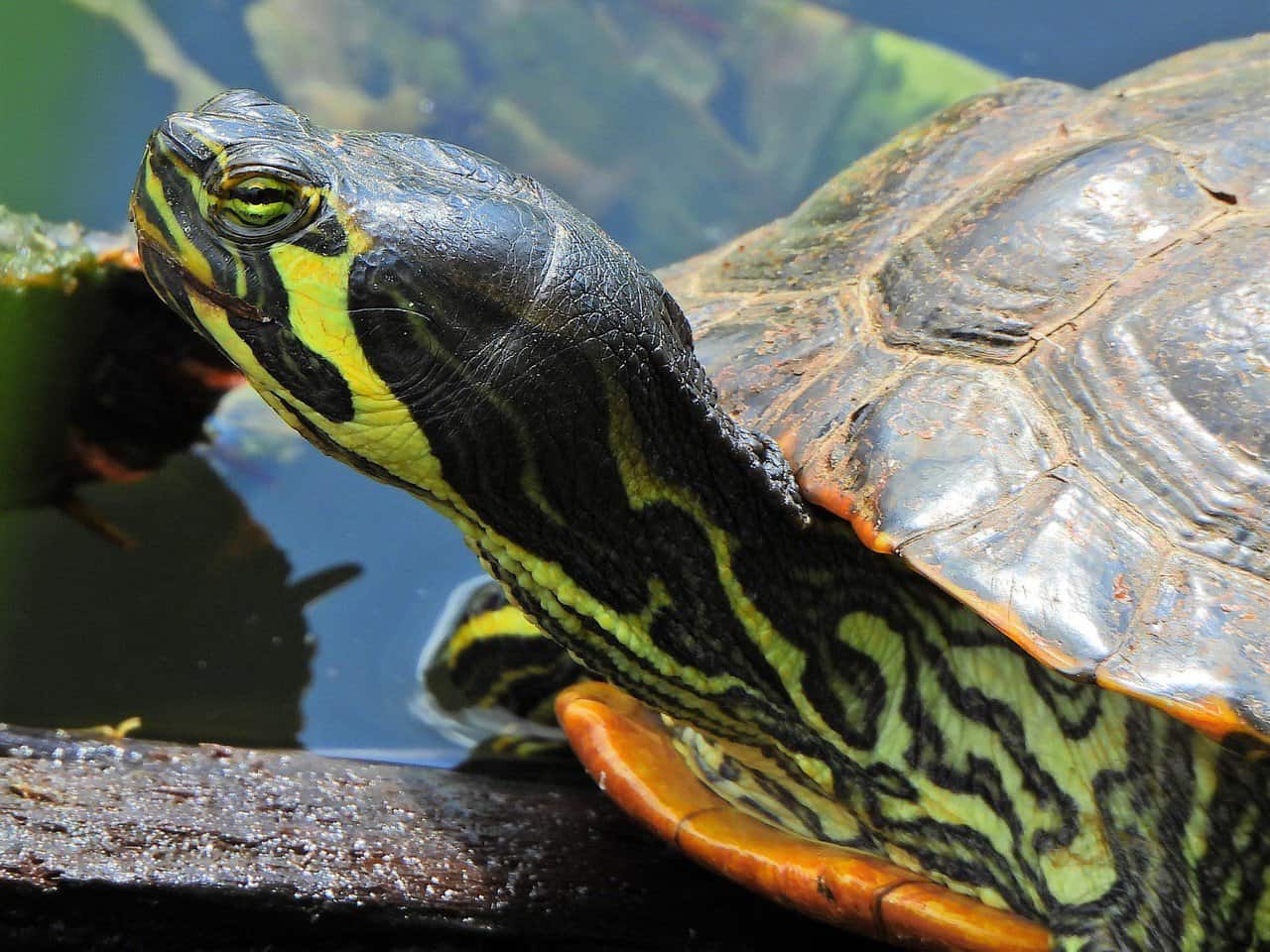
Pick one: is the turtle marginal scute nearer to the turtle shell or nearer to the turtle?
the turtle

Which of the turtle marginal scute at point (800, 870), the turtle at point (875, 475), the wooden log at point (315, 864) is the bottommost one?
the wooden log at point (315, 864)

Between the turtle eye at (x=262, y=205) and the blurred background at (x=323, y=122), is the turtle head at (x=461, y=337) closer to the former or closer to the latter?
the turtle eye at (x=262, y=205)

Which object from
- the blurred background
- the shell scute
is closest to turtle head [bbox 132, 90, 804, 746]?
the shell scute

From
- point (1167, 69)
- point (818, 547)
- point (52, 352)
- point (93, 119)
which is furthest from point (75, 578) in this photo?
point (1167, 69)

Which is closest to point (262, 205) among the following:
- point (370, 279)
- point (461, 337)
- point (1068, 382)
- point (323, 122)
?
point (370, 279)

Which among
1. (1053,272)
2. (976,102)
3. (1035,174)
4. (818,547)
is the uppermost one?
(976,102)

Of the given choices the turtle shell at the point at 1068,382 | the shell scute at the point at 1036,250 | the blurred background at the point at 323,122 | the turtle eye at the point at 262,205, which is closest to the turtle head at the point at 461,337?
the turtle eye at the point at 262,205

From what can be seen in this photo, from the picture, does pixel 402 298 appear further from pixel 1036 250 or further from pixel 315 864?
pixel 1036 250

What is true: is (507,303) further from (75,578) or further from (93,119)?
(93,119)
